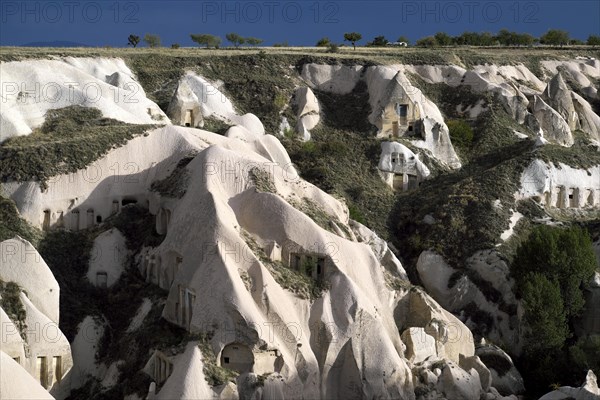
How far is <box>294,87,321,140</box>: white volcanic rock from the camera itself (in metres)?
65.9

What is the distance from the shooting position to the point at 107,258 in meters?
45.1

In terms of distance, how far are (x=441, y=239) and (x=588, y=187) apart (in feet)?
39.8

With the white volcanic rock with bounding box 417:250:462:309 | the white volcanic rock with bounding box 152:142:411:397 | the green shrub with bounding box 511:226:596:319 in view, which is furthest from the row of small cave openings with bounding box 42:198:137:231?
the green shrub with bounding box 511:226:596:319

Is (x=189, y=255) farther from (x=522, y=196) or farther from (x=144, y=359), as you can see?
(x=522, y=196)

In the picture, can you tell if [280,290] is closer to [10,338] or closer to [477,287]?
[10,338]

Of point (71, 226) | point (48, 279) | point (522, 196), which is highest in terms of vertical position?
point (522, 196)

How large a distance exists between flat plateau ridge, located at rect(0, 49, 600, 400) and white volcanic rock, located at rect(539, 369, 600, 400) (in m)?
0.14

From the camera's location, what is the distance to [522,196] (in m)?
56.9

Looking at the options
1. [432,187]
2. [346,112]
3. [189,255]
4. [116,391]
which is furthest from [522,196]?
[116,391]

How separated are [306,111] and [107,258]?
25.1 meters

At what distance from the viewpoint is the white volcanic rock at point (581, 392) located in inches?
1598

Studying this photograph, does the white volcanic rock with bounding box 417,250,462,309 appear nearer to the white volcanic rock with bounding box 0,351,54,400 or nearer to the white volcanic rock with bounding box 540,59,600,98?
the white volcanic rock with bounding box 0,351,54,400

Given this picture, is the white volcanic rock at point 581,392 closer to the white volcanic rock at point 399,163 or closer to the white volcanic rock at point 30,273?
the white volcanic rock at point 30,273

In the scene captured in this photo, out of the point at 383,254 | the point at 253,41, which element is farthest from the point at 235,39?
the point at 383,254
